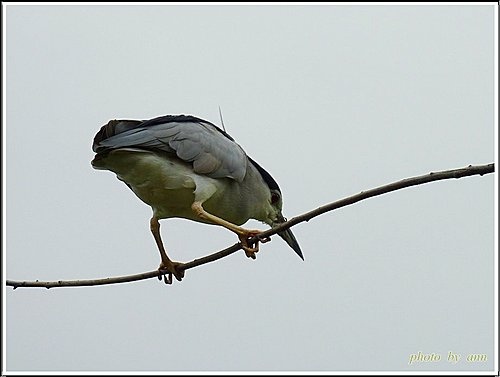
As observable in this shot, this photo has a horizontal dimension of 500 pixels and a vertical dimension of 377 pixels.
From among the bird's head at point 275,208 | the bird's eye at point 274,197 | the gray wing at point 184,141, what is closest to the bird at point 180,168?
the gray wing at point 184,141

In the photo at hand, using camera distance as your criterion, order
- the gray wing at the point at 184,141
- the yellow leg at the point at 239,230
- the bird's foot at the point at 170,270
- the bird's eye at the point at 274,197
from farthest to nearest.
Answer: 1. the bird's eye at the point at 274,197
2. the bird's foot at the point at 170,270
3. the gray wing at the point at 184,141
4. the yellow leg at the point at 239,230

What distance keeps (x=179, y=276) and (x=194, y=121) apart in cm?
109

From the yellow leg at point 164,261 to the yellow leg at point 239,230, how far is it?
508mm

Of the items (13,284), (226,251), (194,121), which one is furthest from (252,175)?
(13,284)

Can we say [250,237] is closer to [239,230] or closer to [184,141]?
[239,230]

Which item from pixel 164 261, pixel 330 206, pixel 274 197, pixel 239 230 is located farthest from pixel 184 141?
pixel 330 206

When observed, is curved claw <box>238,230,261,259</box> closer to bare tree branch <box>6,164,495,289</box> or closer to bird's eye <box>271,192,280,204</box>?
bare tree branch <box>6,164,495,289</box>

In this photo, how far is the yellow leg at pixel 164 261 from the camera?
4.45m

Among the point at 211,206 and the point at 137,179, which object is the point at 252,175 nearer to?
the point at 211,206

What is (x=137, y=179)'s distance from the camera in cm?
412

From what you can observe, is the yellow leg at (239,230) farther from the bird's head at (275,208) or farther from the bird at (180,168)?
the bird's head at (275,208)

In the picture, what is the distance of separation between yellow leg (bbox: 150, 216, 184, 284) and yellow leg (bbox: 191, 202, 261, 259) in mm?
508

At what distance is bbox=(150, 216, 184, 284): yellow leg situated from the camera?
4445 mm

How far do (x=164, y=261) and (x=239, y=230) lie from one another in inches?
36.6
